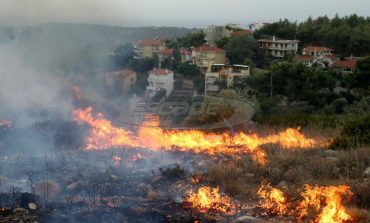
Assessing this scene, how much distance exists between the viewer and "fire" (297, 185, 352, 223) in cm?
514

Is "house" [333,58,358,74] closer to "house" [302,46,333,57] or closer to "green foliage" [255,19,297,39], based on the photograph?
"house" [302,46,333,57]

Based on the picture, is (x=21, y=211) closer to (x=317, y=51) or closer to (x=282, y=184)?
(x=282, y=184)

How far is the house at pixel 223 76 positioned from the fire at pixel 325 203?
1817 centimetres

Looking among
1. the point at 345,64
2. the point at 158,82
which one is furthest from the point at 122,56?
the point at 345,64

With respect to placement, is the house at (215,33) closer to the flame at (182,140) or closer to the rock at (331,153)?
the flame at (182,140)

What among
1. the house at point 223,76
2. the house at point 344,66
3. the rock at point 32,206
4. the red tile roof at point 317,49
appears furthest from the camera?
the red tile roof at point 317,49

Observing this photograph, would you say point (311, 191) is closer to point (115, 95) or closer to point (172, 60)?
point (115, 95)

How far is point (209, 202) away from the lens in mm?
5816

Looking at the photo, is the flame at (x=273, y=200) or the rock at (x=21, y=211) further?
the flame at (x=273, y=200)

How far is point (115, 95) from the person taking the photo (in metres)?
13.8

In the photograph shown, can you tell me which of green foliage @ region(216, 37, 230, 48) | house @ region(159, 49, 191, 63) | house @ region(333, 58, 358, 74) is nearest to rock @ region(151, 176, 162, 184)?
house @ region(333, 58, 358, 74)

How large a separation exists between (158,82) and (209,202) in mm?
13963

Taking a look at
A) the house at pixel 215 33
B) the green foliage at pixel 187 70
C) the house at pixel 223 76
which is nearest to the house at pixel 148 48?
the green foliage at pixel 187 70

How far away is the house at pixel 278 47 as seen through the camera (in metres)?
32.0
